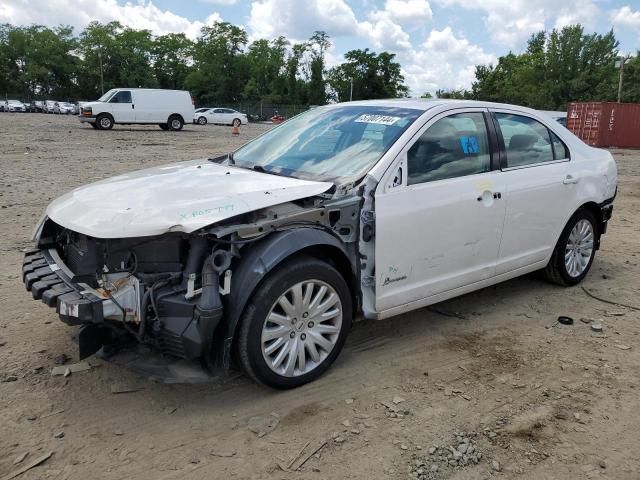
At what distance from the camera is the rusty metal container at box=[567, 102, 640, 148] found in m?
26.5

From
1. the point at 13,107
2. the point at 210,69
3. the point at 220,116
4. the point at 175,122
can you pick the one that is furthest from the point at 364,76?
the point at 175,122

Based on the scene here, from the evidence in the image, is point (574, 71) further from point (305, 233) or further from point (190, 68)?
point (305, 233)

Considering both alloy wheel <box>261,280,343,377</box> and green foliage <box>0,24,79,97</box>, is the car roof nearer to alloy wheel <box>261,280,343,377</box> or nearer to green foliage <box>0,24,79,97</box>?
alloy wheel <box>261,280,343,377</box>

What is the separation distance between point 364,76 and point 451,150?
242ft

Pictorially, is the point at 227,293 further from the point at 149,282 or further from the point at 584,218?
the point at 584,218

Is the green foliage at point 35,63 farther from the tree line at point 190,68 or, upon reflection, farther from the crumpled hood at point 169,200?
the crumpled hood at point 169,200

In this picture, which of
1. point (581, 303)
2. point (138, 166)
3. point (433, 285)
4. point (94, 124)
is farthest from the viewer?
point (94, 124)

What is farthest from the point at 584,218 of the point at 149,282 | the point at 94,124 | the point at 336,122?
the point at 94,124

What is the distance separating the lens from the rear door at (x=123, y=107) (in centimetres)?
2667

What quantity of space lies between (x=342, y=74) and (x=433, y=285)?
7514 centimetres

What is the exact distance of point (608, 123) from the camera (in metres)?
26.7

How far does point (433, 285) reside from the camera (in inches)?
158

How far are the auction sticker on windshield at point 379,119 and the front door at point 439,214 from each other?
26 cm

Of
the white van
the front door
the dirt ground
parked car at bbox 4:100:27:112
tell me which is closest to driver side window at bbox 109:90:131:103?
the white van
